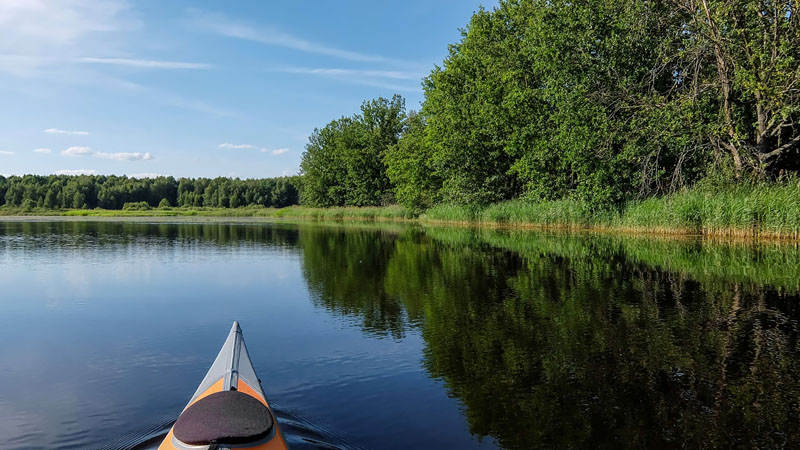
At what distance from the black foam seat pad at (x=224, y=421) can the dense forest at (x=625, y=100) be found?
2379cm

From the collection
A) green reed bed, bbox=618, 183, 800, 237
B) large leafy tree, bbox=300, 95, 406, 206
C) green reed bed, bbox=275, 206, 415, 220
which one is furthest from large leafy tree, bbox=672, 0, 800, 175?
large leafy tree, bbox=300, 95, 406, 206

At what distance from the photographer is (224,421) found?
342 centimetres

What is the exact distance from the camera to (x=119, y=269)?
1589 cm

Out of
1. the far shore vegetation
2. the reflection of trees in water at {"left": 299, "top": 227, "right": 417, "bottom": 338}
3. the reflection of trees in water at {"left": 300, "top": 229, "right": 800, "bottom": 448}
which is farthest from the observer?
the far shore vegetation

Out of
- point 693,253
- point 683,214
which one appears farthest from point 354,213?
point 693,253

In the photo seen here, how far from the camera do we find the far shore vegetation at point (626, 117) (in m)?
21.0

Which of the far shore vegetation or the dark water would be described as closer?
the dark water

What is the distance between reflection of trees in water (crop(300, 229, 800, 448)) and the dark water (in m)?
0.03

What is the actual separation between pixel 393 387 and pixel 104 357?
→ 432 centimetres

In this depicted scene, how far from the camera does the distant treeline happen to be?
302 feet

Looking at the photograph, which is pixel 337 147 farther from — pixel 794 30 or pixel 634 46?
pixel 794 30

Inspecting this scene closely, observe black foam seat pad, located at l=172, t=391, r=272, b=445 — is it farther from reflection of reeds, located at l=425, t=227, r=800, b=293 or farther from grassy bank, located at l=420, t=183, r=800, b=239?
grassy bank, located at l=420, t=183, r=800, b=239

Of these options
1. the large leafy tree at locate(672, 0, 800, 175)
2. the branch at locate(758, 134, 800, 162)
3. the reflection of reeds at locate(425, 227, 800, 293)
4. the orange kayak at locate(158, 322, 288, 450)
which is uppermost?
the large leafy tree at locate(672, 0, 800, 175)

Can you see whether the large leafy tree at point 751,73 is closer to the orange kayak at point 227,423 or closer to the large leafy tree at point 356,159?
the orange kayak at point 227,423
